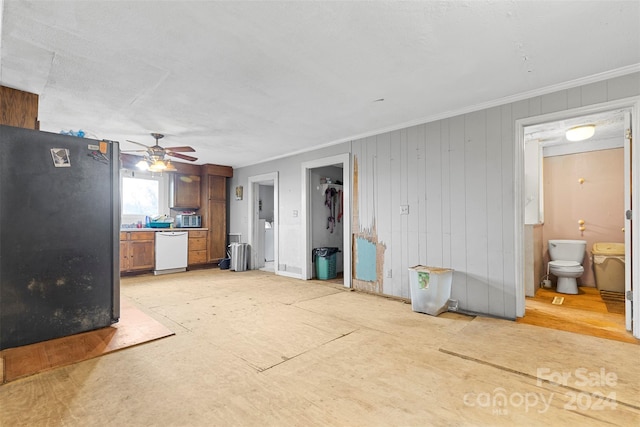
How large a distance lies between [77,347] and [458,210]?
4.03 meters

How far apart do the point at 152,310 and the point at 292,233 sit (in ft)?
9.15

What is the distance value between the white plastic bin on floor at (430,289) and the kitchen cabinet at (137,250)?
5.19 m

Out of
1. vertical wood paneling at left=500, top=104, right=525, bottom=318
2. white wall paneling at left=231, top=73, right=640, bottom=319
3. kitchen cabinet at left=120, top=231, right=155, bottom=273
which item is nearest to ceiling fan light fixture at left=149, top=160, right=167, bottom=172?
kitchen cabinet at left=120, top=231, right=155, bottom=273

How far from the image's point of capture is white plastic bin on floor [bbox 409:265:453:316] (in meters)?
3.29

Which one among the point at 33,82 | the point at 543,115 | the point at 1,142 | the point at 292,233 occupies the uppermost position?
the point at 33,82

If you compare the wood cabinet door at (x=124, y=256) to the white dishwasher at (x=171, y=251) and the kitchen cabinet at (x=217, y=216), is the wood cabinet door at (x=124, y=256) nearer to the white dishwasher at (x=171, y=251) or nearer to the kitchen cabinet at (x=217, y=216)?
the white dishwasher at (x=171, y=251)

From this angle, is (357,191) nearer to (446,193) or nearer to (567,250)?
(446,193)

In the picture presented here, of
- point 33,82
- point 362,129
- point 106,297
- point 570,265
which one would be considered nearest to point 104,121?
point 33,82

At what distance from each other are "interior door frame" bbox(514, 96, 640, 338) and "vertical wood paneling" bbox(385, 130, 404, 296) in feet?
4.45

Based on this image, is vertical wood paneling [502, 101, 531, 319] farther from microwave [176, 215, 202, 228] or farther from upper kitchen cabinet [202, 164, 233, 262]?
microwave [176, 215, 202, 228]

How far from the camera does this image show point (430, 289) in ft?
10.8

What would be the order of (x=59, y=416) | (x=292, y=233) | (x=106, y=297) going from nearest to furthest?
1. (x=59, y=416)
2. (x=106, y=297)
3. (x=292, y=233)

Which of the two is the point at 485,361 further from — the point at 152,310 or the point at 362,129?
the point at 152,310

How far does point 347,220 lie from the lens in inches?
185
